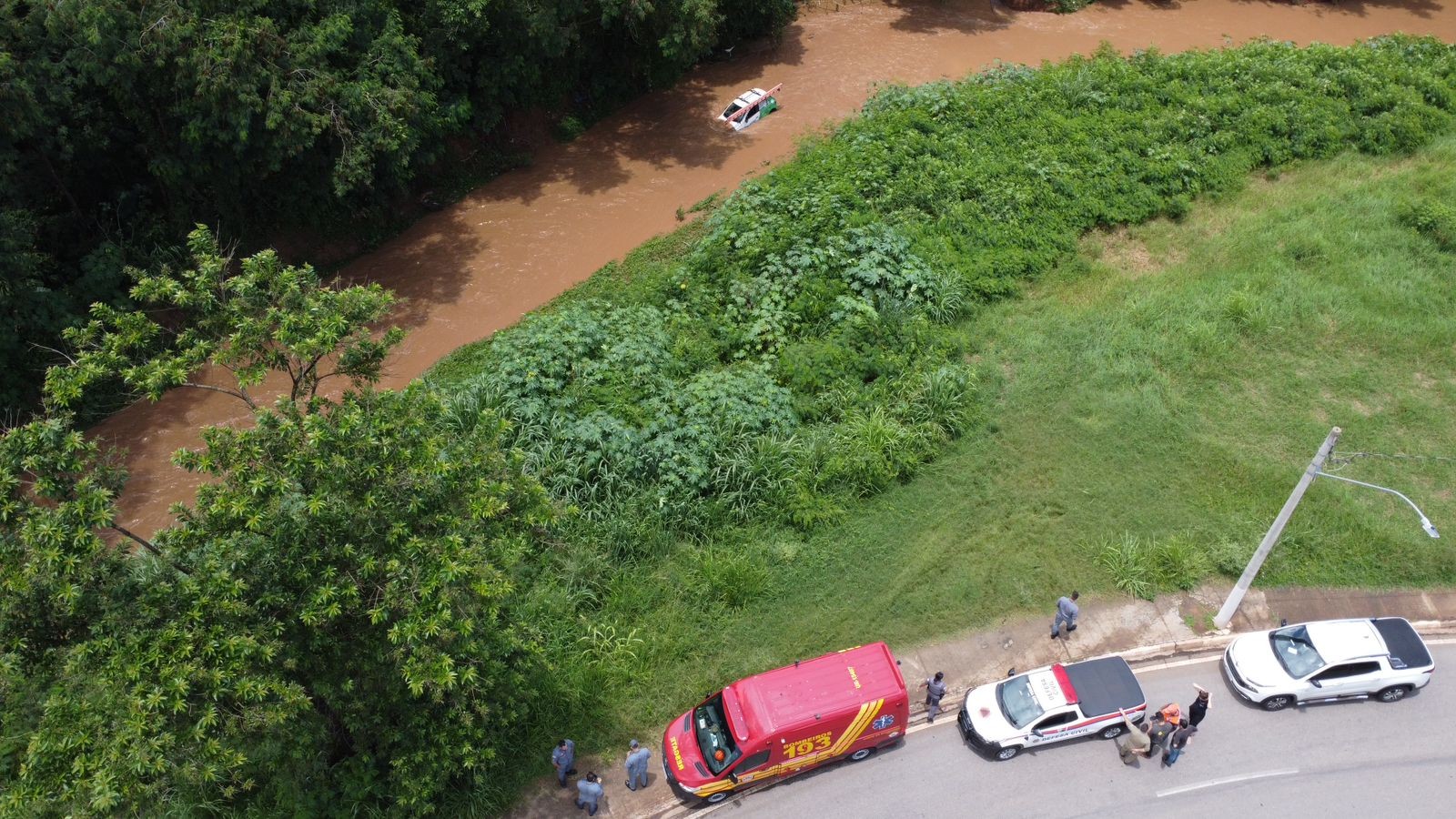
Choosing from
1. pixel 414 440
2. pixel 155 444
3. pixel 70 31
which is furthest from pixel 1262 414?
pixel 70 31

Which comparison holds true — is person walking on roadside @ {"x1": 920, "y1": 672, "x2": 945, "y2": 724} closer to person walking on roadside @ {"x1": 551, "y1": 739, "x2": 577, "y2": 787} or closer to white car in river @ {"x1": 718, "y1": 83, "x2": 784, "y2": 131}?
person walking on roadside @ {"x1": 551, "y1": 739, "x2": 577, "y2": 787}

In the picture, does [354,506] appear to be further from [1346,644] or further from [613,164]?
[613,164]

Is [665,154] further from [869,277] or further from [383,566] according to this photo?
[383,566]

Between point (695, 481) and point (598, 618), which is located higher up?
point (695, 481)

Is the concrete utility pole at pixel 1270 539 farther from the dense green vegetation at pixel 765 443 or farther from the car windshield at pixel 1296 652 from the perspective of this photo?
the dense green vegetation at pixel 765 443

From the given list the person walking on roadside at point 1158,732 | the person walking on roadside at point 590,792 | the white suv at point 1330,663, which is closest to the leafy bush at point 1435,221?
the white suv at point 1330,663

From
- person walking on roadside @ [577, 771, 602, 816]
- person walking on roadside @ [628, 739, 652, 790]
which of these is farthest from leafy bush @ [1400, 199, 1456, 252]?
person walking on roadside @ [577, 771, 602, 816]
